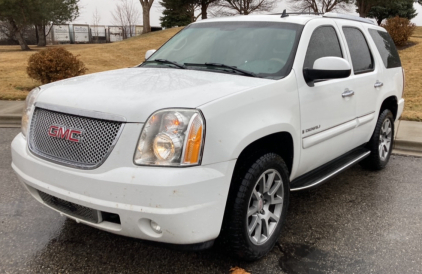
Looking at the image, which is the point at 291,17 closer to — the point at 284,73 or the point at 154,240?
the point at 284,73

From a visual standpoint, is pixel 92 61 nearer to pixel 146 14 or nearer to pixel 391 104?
pixel 391 104

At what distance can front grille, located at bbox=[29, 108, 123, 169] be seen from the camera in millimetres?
2484

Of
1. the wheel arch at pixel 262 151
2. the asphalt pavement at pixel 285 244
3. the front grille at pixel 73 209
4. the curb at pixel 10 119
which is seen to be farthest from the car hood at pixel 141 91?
the curb at pixel 10 119

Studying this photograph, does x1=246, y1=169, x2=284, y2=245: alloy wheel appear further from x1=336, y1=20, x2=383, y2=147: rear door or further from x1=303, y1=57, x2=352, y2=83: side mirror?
x1=336, y1=20, x2=383, y2=147: rear door

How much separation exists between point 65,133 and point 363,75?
312cm

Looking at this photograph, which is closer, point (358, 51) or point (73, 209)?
point (73, 209)

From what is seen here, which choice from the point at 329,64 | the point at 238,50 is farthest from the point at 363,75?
the point at 238,50

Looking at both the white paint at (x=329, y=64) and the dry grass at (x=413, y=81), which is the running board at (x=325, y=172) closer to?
the white paint at (x=329, y=64)

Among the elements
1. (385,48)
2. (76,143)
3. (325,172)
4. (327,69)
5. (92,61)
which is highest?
(385,48)

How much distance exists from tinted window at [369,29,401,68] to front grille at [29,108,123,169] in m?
3.69

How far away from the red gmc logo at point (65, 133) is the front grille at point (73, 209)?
429 mm

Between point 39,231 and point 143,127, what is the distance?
5.74 feet

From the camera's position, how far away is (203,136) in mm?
2430

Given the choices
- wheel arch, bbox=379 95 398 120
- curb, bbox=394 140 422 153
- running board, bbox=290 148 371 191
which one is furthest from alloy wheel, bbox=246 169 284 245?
curb, bbox=394 140 422 153
